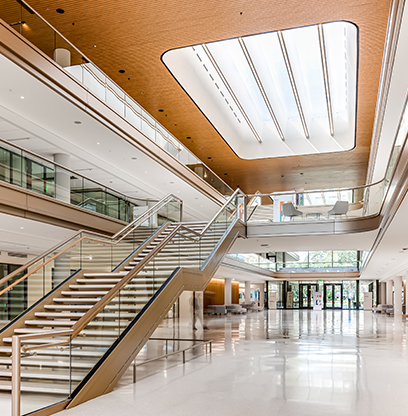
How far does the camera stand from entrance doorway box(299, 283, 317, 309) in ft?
151

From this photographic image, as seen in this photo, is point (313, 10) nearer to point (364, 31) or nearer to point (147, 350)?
point (364, 31)

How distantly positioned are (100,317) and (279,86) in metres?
11.7

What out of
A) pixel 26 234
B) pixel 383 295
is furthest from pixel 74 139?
pixel 383 295

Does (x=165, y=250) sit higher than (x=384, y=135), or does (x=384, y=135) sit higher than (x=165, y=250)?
(x=384, y=135)

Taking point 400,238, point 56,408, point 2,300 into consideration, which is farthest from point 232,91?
point 56,408

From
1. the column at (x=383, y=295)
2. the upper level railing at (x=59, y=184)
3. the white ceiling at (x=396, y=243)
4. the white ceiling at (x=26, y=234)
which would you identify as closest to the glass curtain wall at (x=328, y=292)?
the column at (x=383, y=295)

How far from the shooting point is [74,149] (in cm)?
1523

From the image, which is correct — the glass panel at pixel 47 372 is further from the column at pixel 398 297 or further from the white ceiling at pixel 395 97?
the column at pixel 398 297

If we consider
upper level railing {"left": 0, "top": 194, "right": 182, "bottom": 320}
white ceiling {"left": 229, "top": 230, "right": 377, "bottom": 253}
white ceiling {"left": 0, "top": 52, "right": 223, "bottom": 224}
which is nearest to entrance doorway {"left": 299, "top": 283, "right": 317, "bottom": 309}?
white ceiling {"left": 229, "top": 230, "right": 377, "bottom": 253}

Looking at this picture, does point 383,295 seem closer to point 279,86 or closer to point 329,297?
point 329,297

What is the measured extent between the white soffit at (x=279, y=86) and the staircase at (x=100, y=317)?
5507mm

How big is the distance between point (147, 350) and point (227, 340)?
300 centimetres

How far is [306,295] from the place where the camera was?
152ft

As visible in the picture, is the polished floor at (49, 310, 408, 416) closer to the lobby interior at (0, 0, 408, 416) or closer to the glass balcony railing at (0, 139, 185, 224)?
the lobby interior at (0, 0, 408, 416)
